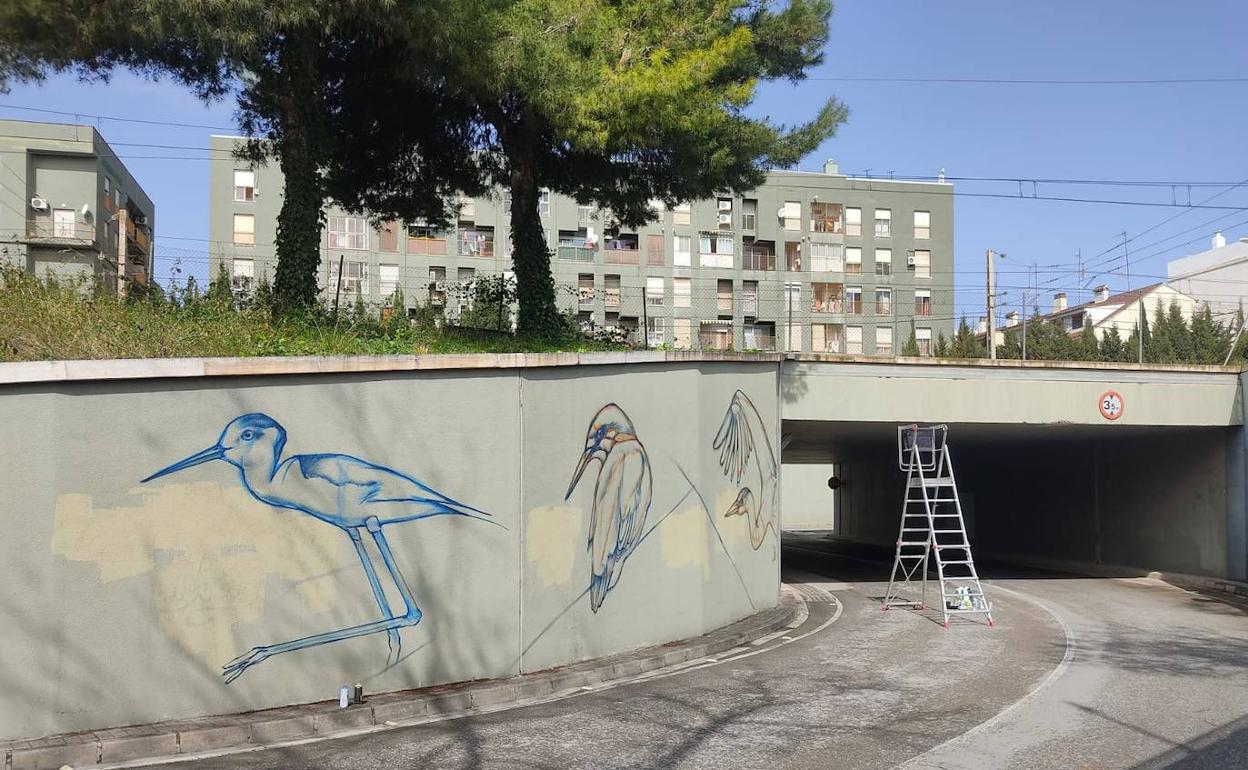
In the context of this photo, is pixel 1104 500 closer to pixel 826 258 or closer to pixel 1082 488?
pixel 1082 488

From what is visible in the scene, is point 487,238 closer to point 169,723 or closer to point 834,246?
point 834,246

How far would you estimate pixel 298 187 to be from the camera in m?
14.7

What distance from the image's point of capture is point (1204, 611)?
1741cm

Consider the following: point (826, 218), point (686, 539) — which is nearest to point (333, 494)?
point (686, 539)

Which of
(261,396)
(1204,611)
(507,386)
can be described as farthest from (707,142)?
(1204,611)


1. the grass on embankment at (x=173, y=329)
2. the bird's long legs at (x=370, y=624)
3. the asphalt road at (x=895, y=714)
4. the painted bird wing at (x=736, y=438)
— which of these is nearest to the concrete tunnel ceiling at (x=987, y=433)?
the painted bird wing at (x=736, y=438)

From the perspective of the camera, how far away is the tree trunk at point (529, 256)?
1777 cm

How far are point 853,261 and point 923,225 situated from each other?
5.09 m

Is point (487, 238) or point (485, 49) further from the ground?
point (487, 238)

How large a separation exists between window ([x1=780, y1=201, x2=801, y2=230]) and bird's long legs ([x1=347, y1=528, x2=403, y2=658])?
50.1 m

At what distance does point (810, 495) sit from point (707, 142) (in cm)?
3778

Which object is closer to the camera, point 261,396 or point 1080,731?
point 1080,731

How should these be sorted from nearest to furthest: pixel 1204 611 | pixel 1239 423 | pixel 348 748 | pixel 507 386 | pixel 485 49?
pixel 348 748 < pixel 507 386 < pixel 485 49 < pixel 1204 611 < pixel 1239 423

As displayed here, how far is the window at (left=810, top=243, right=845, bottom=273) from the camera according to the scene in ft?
190
